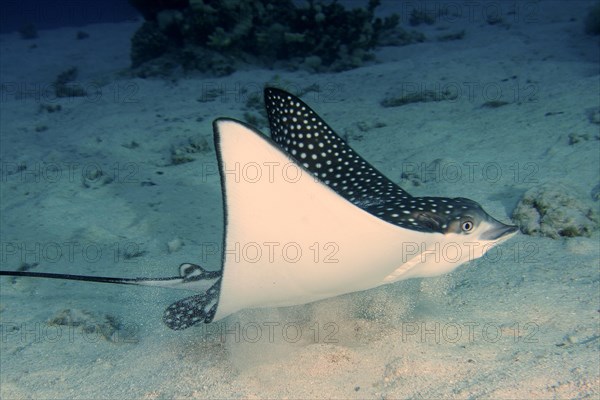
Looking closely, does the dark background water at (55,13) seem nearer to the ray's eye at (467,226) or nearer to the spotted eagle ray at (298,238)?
the spotted eagle ray at (298,238)

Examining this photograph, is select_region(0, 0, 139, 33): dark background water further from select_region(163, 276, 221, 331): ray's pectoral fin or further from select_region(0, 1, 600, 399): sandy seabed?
select_region(163, 276, 221, 331): ray's pectoral fin

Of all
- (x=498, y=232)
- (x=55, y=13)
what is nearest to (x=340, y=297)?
(x=498, y=232)

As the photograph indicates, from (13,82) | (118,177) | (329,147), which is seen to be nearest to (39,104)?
(13,82)

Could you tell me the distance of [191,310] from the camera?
8.46 feet

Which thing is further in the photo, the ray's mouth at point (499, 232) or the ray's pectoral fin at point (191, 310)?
the ray's pectoral fin at point (191, 310)

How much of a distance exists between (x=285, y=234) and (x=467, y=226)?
1092mm

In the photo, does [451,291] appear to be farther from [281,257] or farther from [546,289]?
[281,257]

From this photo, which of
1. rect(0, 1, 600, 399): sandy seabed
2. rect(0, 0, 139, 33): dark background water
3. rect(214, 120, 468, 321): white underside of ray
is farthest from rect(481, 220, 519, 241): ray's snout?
rect(0, 0, 139, 33): dark background water

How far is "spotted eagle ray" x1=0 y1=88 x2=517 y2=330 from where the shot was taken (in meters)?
1.80

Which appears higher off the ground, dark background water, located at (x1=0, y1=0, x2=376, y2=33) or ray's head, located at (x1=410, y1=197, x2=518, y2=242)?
ray's head, located at (x1=410, y1=197, x2=518, y2=242)

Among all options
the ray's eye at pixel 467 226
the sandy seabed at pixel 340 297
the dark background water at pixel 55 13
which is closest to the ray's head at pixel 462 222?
the ray's eye at pixel 467 226

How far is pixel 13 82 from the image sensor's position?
1170 centimetres

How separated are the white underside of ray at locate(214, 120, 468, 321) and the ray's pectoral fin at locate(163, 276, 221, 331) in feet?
1.28

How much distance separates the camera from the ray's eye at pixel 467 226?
7.81 feet
